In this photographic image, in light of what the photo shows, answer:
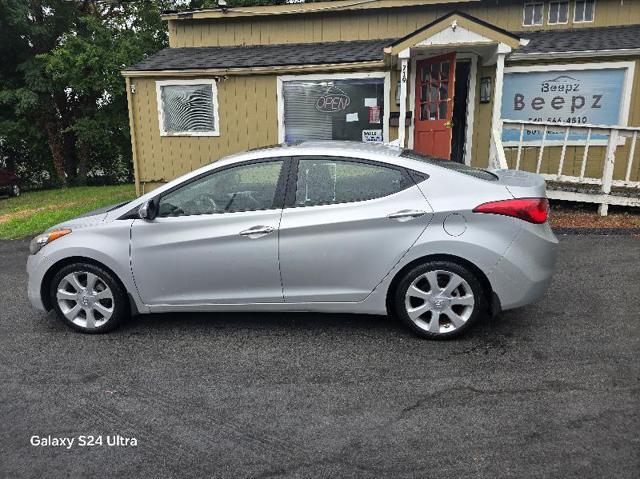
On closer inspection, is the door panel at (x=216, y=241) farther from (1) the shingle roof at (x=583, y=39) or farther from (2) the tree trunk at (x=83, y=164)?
(2) the tree trunk at (x=83, y=164)

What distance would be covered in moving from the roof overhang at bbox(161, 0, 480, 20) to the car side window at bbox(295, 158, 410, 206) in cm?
868

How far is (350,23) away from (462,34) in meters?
4.23

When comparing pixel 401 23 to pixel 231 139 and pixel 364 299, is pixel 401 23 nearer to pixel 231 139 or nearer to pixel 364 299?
pixel 231 139

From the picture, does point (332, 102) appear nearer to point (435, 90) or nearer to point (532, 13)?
point (435, 90)

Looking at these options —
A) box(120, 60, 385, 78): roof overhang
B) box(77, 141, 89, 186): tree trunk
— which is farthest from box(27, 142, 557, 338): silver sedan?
box(77, 141, 89, 186): tree trunk

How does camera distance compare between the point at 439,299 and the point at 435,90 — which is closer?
the point at 439,299

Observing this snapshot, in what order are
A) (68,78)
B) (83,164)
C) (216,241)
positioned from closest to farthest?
(216,241) → (68,78) → (83,164)

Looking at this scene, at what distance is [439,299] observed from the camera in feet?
11.2

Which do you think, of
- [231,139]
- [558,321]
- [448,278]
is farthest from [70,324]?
[231,139]

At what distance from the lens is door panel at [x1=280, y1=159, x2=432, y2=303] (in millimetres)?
3395

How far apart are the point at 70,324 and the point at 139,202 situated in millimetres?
1156

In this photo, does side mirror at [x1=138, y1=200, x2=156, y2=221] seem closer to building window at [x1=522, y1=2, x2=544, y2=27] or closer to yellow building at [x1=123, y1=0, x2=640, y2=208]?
yellow building at [x1=123, y1=0, x2=640, y2=208]

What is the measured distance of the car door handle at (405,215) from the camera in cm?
337

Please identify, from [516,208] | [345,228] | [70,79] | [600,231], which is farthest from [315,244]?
[70,79]
